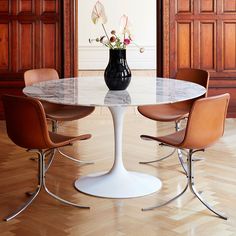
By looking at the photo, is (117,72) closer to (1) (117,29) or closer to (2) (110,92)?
(2) (110,92)

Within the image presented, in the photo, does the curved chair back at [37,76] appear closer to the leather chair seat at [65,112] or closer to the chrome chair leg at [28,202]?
the leather chair seat at [65,112]

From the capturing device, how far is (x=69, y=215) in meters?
3.71

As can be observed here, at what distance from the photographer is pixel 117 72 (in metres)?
4.14

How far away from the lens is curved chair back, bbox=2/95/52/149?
11.7 feet

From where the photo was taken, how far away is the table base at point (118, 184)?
410 centimetres

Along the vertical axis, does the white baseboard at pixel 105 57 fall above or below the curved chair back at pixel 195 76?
above

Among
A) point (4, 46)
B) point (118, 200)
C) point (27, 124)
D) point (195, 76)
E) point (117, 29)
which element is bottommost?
point (118, 200)

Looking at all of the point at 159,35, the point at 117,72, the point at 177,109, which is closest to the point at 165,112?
the point at 177,109

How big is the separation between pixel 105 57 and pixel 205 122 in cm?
818

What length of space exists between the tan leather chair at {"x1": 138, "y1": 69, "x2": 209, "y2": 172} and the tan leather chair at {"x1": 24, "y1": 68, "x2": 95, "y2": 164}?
502 millimetres

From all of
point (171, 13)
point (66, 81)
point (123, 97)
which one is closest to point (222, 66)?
point (171, 13)

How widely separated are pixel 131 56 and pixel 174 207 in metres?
8.11

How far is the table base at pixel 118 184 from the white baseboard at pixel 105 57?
7346mm

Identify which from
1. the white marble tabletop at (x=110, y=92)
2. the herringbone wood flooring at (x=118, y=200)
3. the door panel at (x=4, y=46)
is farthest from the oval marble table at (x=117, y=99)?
the door panel at (x=4, y=46)
